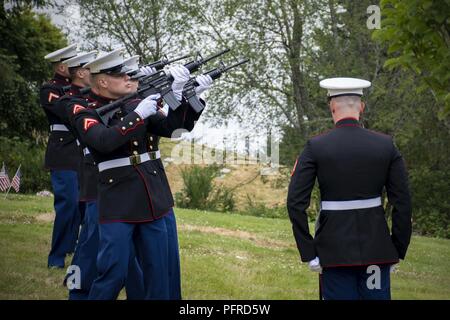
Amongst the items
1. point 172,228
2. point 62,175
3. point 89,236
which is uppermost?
point 62,175

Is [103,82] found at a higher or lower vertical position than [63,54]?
lower

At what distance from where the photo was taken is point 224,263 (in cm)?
973

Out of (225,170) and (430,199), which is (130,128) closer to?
(430,199)

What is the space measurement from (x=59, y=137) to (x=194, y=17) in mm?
15214

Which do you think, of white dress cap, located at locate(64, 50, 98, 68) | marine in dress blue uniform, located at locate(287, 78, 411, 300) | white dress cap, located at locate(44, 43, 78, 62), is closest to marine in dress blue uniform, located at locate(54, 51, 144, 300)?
white dress cap, located at locate(64, 50, 98, 68)

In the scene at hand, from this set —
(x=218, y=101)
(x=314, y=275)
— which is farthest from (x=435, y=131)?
(x=314, y=275)

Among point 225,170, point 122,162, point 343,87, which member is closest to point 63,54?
point 122,162

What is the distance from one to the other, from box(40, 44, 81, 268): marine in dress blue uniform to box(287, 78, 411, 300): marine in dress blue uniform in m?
4.00

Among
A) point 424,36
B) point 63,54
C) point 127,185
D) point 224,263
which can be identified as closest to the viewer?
point 127,185

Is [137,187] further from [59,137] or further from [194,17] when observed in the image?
[194,17]

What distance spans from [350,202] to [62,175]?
436 centimetres

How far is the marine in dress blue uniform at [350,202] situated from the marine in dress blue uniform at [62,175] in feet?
13.1

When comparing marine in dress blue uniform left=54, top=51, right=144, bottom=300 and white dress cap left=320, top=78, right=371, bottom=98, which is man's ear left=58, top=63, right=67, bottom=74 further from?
white dress cap left=320, top=78, right=371, bottom=98

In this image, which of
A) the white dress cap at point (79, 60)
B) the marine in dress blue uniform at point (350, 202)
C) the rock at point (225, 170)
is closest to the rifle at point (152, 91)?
the marine in dress blue uniform at point (350, 202)
